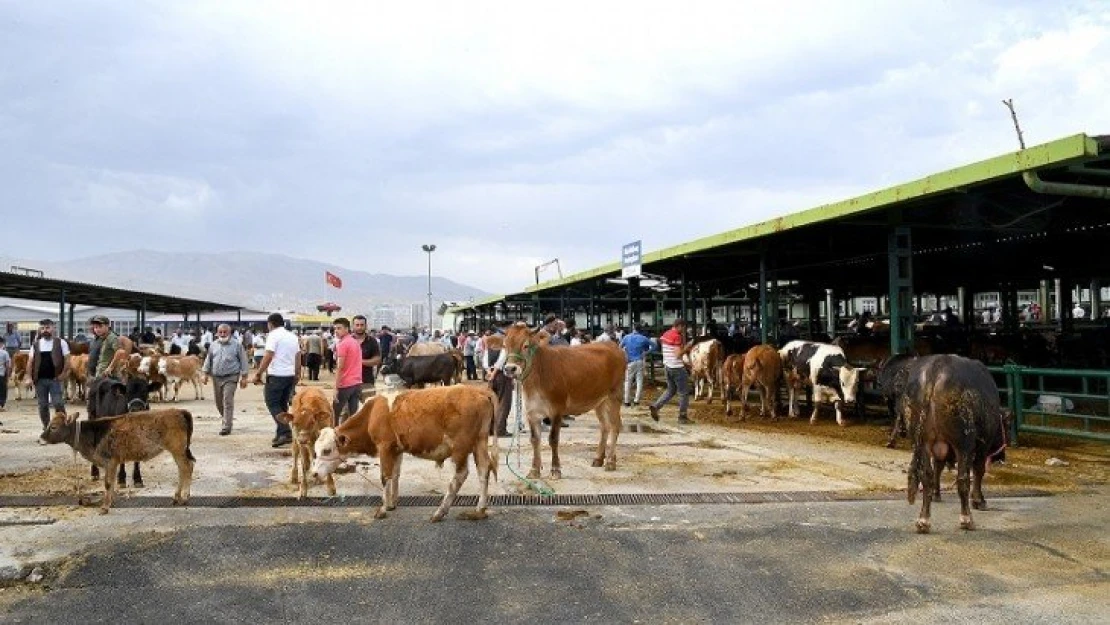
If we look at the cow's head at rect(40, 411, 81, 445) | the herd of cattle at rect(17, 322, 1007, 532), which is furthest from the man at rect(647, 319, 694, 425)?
the cow's head at rect(40, 411, 81, 445)

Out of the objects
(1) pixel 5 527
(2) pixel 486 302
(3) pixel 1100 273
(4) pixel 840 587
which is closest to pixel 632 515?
(4) pixel 840 587

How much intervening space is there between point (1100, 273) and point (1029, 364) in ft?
20.8

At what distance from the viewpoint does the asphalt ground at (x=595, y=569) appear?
4789 mm

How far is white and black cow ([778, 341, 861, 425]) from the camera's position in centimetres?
1408

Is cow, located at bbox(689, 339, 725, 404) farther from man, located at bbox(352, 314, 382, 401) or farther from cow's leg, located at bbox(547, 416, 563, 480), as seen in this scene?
cow's leg, located at bbox(547, 416, 563, 480)

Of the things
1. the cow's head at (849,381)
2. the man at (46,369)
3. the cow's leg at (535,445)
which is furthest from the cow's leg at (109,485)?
the cow's head at (849,381)

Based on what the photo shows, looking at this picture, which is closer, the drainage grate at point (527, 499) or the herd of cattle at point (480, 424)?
the herd of cattle at point (480, 424)

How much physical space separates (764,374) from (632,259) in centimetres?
479

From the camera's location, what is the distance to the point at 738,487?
27.4ft

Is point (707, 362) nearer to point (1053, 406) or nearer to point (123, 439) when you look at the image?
point (1053, 406)

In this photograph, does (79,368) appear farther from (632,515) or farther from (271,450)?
(632,515)

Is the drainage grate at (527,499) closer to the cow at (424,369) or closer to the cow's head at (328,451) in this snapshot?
the cow's head at (328,451)

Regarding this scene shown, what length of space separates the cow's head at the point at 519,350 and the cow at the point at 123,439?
3.37 metres

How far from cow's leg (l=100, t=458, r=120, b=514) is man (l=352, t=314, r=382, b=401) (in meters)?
3.78
